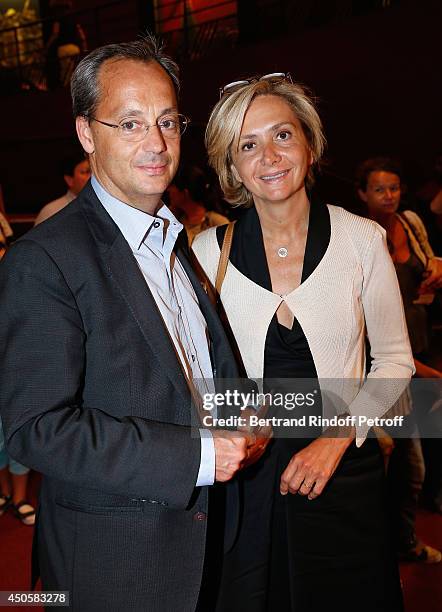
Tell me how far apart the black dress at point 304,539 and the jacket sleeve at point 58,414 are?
1.82 ft

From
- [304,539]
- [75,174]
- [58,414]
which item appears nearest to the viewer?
[58,414]

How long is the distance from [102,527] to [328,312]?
86 centimetres

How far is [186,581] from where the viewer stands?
1357mm

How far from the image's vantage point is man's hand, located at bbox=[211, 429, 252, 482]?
124cm

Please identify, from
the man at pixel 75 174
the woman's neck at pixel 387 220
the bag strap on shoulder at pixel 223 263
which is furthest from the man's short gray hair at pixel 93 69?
the man at pixel 75 174

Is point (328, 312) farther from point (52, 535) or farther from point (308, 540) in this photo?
point (52, 535)

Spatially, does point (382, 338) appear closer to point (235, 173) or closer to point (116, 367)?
point (235, 173)

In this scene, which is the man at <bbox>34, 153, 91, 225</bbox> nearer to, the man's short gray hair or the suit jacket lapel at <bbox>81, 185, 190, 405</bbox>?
the man's short gray hair

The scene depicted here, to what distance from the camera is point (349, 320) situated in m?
1.77

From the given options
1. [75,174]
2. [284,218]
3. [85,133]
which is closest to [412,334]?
[284,218]

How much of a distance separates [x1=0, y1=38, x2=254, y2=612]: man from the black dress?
33 centimetres

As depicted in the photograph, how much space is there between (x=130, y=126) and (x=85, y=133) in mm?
130

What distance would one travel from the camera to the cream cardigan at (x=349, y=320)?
1.75 m

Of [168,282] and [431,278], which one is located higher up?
[431,278]
